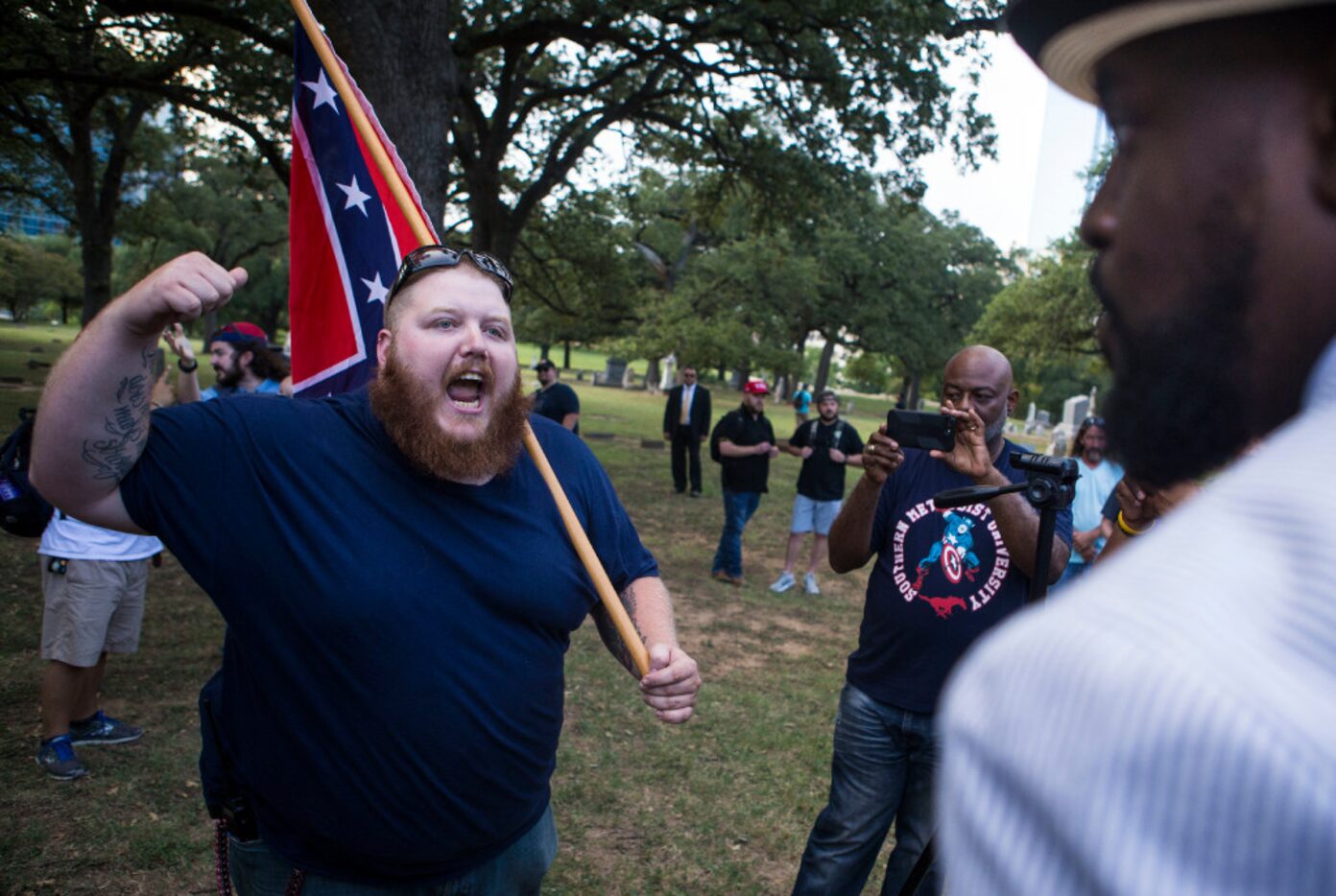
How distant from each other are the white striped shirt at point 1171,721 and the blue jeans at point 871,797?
3124mm

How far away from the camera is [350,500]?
7.58ft

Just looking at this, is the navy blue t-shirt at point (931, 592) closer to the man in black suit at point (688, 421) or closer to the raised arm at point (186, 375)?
the raised arm at point (186, 375)

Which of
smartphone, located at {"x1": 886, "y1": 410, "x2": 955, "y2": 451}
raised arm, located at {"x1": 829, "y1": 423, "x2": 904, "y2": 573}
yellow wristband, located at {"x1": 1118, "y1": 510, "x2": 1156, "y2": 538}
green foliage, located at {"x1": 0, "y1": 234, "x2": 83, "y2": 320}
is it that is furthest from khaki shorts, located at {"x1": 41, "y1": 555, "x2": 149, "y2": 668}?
green foliage, located at {"x1": 0, "y1": 234, "x2": 83, "y2": 320}

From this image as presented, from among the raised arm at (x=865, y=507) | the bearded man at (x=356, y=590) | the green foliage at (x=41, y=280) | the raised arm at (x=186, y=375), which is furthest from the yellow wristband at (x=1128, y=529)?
the green foliage at (x=41, y=280)

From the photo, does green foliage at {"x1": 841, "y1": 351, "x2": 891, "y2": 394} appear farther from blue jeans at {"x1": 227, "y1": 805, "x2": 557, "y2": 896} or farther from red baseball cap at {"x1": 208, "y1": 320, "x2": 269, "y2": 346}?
blue jeans at {"x1": 227, "y1": 805, "x2": 557, "y2": 896}

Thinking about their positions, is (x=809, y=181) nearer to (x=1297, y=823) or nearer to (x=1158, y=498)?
(x=1158, y=498)

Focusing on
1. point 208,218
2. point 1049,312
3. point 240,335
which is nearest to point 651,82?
point 240,335

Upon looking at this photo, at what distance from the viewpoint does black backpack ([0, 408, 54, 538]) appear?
3.12 metres

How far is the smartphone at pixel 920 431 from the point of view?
11.6 ft

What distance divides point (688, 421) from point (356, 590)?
13443 mm

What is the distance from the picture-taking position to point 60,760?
482 cm

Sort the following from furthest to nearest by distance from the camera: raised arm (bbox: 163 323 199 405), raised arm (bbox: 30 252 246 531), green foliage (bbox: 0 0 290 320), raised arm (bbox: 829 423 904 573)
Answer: green foliage (bbox: 0 0 290 320) < raised arm (bbox: 163 323 199 405) < raised arm (bbox: 829 423 904 573) < raised arm (bbox: 30 252 246 531)

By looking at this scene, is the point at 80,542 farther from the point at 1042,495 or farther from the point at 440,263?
the point at 1042,495

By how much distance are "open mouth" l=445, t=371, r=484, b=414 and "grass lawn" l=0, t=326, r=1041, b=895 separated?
2742mm
